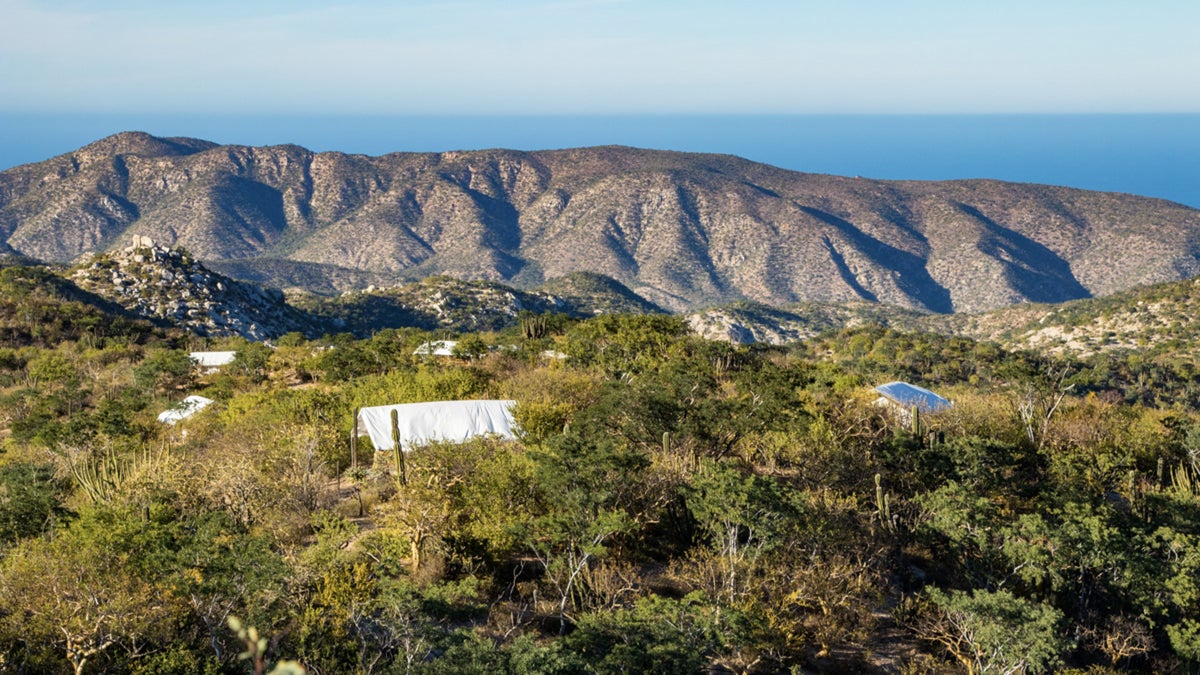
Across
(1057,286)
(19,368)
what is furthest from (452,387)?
(1057,286)

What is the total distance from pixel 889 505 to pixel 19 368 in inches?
1826

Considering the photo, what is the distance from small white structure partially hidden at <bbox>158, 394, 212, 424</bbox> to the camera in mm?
32750

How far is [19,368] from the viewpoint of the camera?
4719 cm

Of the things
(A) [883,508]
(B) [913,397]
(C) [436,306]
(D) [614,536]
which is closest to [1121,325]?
(B) [913,397]

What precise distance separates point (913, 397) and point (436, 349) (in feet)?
81.9

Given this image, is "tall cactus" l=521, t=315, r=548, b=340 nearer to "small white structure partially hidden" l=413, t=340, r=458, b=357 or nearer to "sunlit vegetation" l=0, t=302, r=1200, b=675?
"small white structure partially hidden" l=413, t=340, r=458, b=357

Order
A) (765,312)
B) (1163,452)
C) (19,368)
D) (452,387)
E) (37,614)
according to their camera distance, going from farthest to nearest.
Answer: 1. (765,312)
2. (19,368)
3. (452,387)
4. (1163,452)
5. (37,614)

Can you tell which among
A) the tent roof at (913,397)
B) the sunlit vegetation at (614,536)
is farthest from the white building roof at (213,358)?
the tent roof at (913,397)

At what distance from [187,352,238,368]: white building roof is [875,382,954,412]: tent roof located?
33220mm

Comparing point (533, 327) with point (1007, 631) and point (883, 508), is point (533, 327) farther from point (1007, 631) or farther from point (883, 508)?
point (1007, 631)

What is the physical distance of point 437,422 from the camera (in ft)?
85.7

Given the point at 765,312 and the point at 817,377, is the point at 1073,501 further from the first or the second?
the point at 765,312

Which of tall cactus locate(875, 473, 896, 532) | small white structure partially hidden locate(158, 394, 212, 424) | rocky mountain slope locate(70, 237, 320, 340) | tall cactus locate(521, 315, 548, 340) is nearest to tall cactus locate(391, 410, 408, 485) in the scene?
tall cactus locate(875, 473, 896, 532)

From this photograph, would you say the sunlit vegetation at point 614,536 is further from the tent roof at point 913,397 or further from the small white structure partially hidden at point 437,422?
the tent roof at point 913,397
